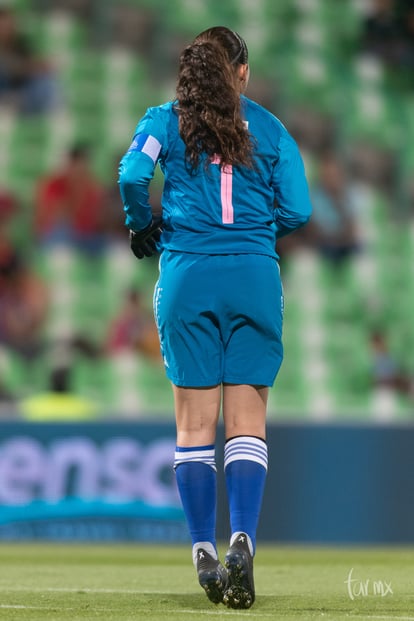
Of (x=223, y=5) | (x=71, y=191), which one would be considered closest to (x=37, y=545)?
(x=71, y=191)

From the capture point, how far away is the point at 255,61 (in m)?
12.1

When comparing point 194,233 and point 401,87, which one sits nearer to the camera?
point 194,233

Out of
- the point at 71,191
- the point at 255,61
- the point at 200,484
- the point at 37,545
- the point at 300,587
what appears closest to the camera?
the point at 200,484

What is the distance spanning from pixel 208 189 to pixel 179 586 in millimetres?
1577

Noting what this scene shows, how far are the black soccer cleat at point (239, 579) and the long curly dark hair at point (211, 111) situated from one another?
115 centimetres

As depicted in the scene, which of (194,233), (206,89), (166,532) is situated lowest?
(166,532)

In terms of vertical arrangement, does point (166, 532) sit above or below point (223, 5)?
below

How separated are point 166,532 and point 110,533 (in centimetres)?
36

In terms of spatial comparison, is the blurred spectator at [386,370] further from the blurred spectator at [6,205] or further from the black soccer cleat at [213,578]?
the black soccer cleat at [213,578]

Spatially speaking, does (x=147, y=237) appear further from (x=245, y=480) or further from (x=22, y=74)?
(x=22, y=74)

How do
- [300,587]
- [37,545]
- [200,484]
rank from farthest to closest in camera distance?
[37,545], [300,587], [200,484]

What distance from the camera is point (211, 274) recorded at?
12.9 ft

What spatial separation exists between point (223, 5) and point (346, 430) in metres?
5.09

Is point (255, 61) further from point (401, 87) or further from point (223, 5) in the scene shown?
point (401, 87)
